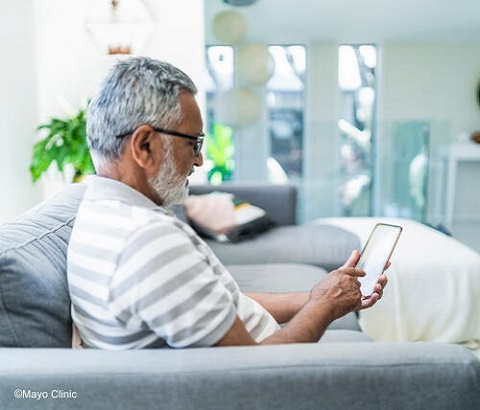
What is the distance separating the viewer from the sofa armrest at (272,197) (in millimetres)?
3045

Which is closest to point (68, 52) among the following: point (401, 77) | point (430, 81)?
point (401, 77)

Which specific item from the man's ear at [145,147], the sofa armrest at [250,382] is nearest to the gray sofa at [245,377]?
the sofa armrest at [250,382]

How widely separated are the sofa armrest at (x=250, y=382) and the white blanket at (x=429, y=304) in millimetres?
1313

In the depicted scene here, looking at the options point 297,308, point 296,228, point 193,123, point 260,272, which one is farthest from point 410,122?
point 193,123

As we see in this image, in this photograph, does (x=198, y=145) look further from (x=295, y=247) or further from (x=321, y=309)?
(x=295, y=247)

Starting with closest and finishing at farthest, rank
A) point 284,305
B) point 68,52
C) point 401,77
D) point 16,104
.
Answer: point 284,305 → point 16,104 → point 68,52 → point 401,77

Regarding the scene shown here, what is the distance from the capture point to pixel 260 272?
7.07 ft

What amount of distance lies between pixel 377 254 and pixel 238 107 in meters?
2.61

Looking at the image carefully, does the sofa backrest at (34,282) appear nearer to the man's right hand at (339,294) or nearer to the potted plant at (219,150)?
the man's right hand at (339,294)

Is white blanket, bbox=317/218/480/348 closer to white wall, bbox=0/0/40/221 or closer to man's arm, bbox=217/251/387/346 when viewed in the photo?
man's arm, bbox=217/251/387/346

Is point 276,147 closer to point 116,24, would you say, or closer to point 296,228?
point 296,228

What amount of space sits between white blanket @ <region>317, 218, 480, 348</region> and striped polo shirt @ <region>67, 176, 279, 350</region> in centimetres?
135

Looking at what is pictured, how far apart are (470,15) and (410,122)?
0.82 metres

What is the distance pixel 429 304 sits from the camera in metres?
2.20
